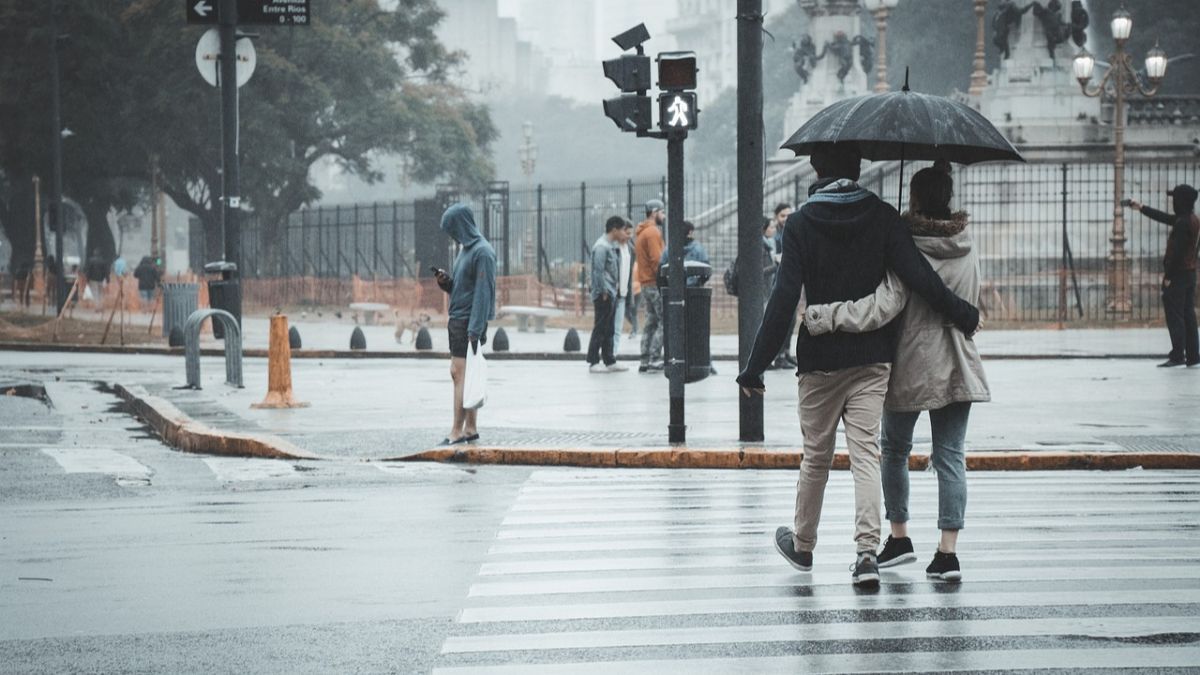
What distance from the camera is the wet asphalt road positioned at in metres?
6.69

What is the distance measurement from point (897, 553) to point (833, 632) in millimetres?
1419

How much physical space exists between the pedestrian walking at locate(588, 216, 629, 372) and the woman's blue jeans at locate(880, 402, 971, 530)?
1400 centimetres

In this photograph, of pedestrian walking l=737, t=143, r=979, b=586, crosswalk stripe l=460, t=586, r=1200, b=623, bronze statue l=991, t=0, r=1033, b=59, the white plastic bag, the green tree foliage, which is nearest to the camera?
crosswalk stripe l=460, t=586, r=1200, b=623

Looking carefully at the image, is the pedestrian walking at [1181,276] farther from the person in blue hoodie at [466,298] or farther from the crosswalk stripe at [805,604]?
the crosswalk stripe at [805,604]

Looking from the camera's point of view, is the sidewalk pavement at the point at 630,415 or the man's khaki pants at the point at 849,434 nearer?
the man's khaki pants at the point at 849,434

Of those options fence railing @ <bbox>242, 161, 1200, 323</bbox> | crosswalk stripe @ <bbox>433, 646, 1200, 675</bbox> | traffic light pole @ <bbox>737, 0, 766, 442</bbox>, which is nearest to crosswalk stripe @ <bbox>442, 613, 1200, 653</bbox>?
crosswalk stripe @ <bbox>433, 646, 1200, 675</bbox>

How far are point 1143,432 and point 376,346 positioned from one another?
1784 cm

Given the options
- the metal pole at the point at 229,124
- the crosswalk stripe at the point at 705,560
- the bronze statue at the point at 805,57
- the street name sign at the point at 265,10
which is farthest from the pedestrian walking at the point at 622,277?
→ the bronze statue at the point at 805,57

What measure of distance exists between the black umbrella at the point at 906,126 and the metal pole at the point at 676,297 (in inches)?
192

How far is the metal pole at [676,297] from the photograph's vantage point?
1357 cm

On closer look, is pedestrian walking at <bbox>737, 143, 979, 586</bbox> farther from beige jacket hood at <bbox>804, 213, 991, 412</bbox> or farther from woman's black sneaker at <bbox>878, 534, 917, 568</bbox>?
woman's black sneaker at <bbox>878, 534, 917, 568</bbox>

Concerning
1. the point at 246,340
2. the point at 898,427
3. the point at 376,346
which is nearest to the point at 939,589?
the point at 898,427

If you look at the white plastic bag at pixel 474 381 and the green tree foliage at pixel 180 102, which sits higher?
the green tree foliage at pixel 180 102

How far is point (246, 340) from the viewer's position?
32.7 metres
